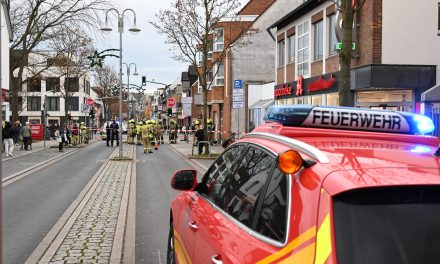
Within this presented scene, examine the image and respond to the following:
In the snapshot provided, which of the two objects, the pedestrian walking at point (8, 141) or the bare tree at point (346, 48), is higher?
the bare tree at point (346, 48)

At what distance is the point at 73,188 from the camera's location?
42.9ft

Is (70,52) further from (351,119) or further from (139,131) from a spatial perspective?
(351,119)

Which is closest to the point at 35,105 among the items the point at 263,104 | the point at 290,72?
the point at 263,104

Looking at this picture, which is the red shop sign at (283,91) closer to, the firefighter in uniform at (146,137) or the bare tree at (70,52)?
the firefighter in uniform at (146,137)

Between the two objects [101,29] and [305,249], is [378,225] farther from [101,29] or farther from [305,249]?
[101,29]

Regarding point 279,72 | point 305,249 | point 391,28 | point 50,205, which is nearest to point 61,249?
point 50,205

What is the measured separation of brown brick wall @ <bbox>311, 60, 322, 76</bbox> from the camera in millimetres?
23266

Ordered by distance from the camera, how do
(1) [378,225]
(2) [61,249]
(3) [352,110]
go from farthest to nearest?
(2) [61,249] < (3) [352,110] < (1) [378,225]

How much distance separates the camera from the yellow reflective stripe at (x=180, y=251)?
3.97m

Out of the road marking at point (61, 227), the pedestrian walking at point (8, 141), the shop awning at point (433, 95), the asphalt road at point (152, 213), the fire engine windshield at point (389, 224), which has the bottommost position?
the asphalt road at point (152, 213)

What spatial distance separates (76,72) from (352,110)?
38.6 meters

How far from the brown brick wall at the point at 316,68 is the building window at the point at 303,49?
2.70 ft

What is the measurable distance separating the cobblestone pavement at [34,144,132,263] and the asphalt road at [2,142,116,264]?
44 cm

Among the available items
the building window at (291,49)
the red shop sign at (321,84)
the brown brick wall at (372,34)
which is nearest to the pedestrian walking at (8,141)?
the red shop sign at (321,84)
